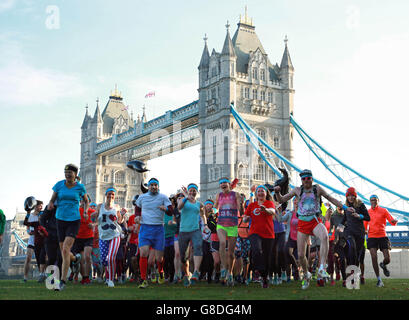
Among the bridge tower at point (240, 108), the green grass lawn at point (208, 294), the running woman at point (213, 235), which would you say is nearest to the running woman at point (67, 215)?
the green grass lawn at point (208, 294)

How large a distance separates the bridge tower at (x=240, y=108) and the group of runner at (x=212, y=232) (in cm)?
3207

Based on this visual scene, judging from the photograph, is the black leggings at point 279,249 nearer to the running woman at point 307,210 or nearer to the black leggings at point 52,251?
the running woman at point 307,210

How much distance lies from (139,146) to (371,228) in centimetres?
5327

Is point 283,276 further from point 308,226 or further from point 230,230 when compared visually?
point 308,226

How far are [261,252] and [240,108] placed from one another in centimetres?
3740

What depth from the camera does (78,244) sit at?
1052cm

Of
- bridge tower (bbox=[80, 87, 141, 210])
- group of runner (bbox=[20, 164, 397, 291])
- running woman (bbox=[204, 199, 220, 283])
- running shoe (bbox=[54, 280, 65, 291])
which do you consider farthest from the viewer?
bridge tower (bbox=[80, 87, 141, 210])

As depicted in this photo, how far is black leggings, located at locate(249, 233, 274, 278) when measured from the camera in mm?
8633

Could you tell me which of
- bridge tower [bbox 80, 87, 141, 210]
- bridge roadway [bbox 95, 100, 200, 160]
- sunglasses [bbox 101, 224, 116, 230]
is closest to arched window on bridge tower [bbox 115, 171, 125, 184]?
bridge tower [bbox 80, 87, 141, 210]

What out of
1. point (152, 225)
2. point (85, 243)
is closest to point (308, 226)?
point (152, 225)

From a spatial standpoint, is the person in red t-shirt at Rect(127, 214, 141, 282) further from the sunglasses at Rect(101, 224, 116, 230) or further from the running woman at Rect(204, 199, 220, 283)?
the sunglasses at Rect(101, 224, 116, 230)

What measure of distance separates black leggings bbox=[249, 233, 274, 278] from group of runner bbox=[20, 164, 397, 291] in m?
0.02
